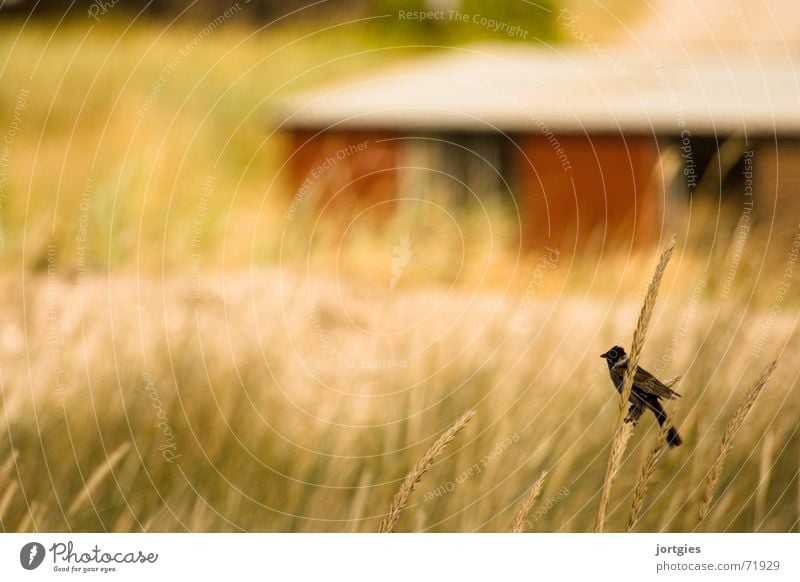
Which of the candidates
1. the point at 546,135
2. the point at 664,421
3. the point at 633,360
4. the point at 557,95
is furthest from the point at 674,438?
the point at 546,135

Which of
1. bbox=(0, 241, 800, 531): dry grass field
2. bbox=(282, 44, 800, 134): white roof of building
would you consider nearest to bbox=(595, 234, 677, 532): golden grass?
bbox=(0, 241, 800, 531): dry grass field


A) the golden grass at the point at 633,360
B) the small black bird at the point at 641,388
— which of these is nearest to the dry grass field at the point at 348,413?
the small black bird at the point at 641,388

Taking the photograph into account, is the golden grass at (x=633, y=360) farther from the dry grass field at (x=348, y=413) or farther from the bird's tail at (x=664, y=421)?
the dry grass field at (x=348, y=413)

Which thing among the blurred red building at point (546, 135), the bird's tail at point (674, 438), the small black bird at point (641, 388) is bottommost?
the bird's tail at point (674, 438)

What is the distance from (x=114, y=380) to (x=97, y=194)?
818 millimetres

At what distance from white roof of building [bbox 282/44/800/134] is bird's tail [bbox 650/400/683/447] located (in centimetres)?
109

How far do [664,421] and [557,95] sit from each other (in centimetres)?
167

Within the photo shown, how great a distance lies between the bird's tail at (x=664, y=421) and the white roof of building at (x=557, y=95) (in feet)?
3.58

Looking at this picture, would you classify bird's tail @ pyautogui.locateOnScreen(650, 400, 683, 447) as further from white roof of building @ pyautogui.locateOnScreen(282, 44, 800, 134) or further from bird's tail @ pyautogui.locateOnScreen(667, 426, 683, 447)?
white roof of building @ pyautogui.locateOnScreen(282, 44, 800, 134)

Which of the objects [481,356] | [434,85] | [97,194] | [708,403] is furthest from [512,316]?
[434,85]

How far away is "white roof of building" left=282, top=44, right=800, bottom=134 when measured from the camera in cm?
269

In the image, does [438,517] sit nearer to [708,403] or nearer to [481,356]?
[481,356]

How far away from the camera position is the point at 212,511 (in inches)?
54.9

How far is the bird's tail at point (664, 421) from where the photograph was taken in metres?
1.29
